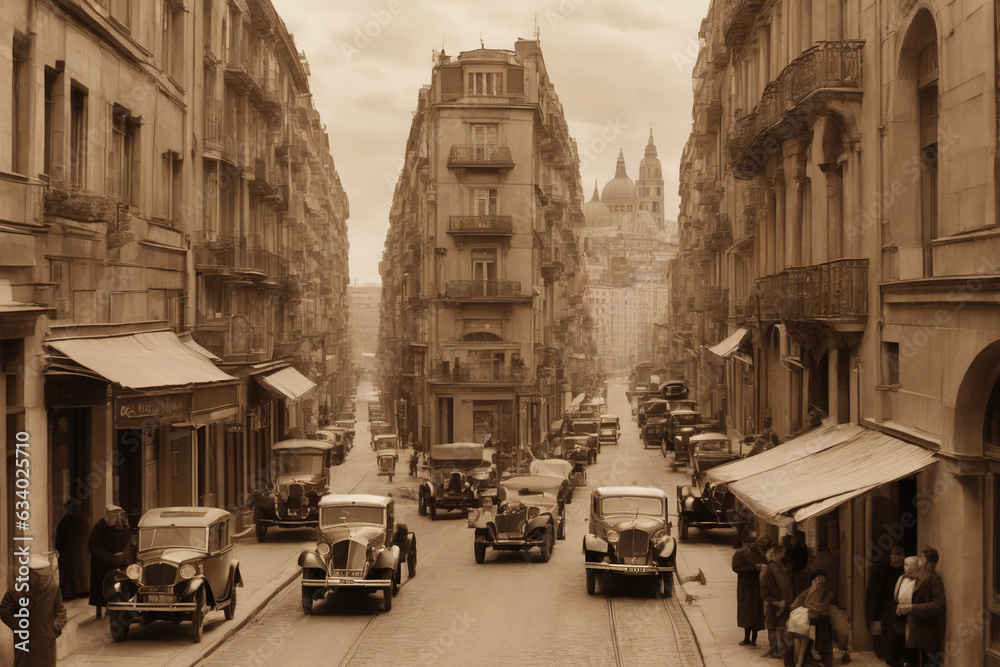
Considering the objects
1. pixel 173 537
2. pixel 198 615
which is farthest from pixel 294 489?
pixel 198 615

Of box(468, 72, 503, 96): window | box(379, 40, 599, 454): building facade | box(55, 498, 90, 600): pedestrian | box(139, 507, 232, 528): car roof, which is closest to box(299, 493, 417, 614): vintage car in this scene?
box(139, 507, 232, 528): car roof

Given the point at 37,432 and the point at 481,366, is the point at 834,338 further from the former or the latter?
the point at 481,366

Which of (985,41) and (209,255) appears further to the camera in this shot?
(209,255)

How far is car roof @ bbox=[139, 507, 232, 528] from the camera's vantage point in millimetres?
18234

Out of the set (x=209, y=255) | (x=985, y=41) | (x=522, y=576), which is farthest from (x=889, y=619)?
(x=209, y=255)

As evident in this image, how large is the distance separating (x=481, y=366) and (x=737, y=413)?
628 inches

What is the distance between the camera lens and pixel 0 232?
653 inches

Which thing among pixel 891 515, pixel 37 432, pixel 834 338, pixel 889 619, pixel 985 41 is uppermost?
pixel 985 41

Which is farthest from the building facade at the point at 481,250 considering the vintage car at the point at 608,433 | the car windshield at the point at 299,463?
the car windshield at the point at 299,463

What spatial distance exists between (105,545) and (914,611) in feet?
41.2

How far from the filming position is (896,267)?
1648 cm

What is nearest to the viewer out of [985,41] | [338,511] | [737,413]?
[985,41]

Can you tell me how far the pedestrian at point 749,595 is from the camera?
56.6ft

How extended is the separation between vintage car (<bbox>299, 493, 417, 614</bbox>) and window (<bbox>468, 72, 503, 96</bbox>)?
124 ft
